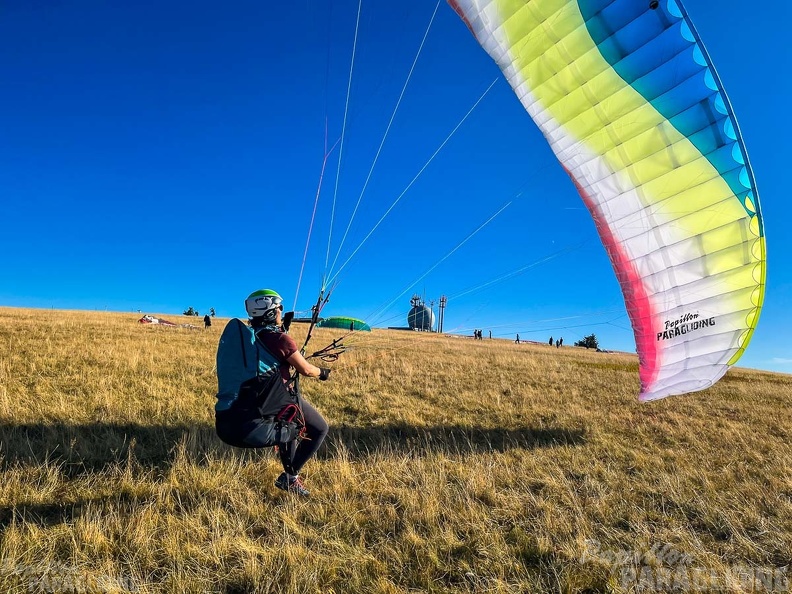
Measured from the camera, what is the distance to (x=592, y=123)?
230 inches

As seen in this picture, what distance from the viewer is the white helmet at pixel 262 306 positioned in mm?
4039

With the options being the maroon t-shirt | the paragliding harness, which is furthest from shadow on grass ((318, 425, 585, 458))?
the maroon t-shirt

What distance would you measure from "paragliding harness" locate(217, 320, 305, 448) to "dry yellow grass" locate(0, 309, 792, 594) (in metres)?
0.60

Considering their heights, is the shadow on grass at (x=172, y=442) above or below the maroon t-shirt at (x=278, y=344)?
below

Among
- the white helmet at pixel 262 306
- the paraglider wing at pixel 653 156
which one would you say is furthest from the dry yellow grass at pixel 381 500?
the paraglider wing at pixel 653 156

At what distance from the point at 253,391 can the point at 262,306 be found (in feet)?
2.54

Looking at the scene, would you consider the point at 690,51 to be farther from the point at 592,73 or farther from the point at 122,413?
the point at 122,413

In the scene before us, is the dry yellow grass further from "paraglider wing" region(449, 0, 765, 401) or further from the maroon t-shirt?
"paraglider wing" region(449, 0, 765, 401)

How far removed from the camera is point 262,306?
405 cm

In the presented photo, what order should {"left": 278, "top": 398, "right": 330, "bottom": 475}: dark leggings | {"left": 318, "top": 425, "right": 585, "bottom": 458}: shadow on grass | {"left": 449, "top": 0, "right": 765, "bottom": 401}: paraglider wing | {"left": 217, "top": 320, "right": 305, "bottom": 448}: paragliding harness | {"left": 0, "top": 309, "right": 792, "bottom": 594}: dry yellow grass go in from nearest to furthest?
{"left": 0, "top": 309, "right": 792, "bottom": 594}: dry yellow grass, {"left": 217, "top": 320, "right": 305, "bottom": 448}: paragliding harness, {"left": 278, "top": 398, "right": 330, "bottom": 475}: dark leggings, {"left": 449, "top": 0, "right": 765, "bottom": 401}: paraglider wing, {"left": 318, "top": 425, "right": 585, "bottom": 458}: shadow on grass

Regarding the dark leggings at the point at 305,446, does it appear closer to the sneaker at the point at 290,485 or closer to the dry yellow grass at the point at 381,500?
the sneaker at the point at 290,485

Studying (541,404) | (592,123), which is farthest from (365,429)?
(592,123)

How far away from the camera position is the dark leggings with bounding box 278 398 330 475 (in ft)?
13.7

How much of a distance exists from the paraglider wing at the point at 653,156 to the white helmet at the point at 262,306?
4.53m
